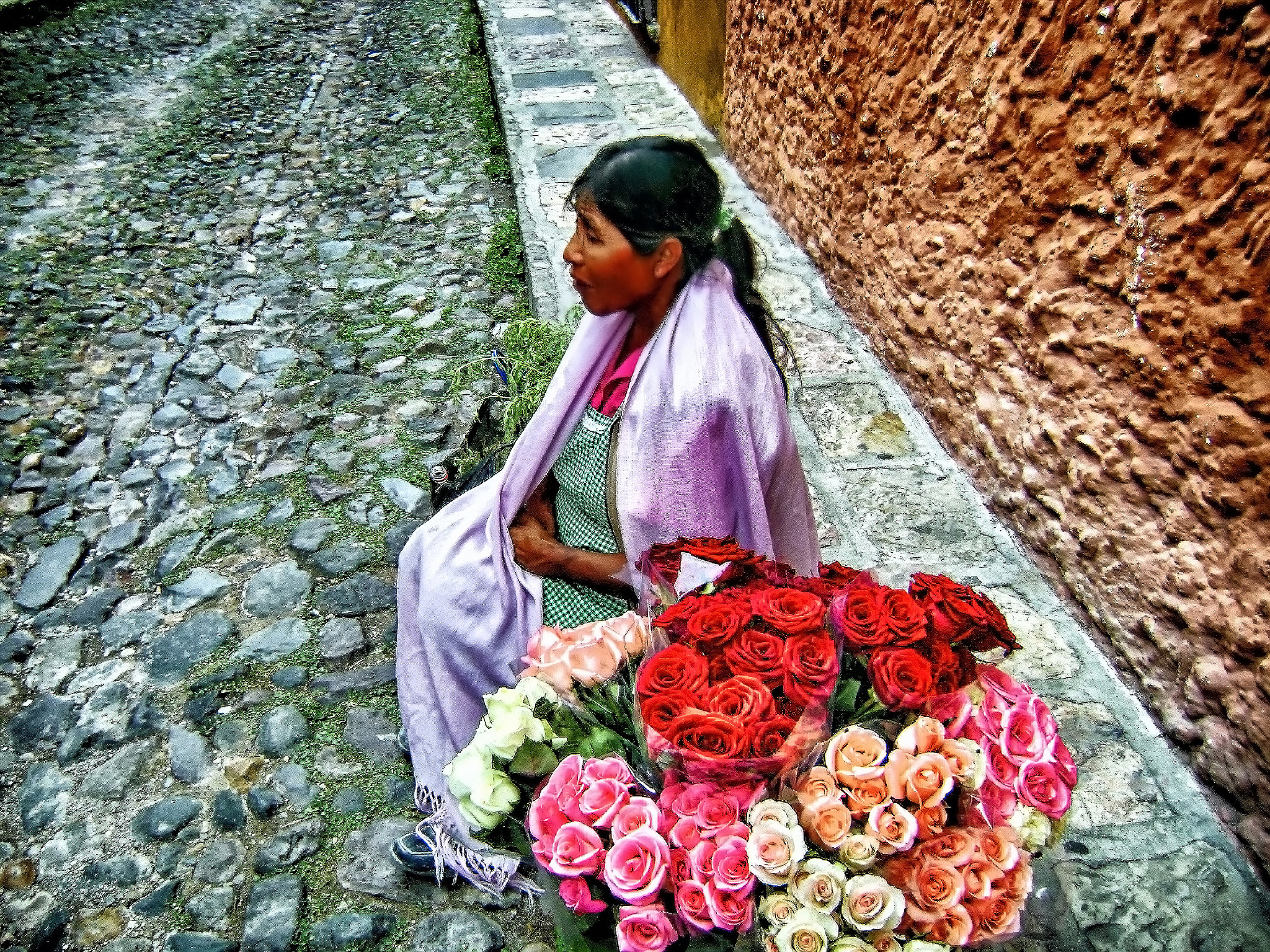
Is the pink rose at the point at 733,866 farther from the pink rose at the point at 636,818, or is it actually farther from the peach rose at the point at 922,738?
the peach rose at the point at 922,738

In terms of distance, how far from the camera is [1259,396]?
2.07m

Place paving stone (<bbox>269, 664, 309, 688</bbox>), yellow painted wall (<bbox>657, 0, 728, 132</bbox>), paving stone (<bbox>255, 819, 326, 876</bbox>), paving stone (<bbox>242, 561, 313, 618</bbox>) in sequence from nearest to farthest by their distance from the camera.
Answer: paving stone (<bbox>255, 819, 326, 876</bbox>)
paving stone (<bbox>269, 664, 309, 688</bbox>)
paving stone (<bbox>242, 561, 313, 618</bbox>)
yellow painted wall (<bbox>657, 0, 728, 132</bbox>)

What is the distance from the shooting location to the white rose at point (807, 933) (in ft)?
3.90

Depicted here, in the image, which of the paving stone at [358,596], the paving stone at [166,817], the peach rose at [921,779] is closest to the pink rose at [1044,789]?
the peach rose at [921,779]

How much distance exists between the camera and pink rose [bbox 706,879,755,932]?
120cm

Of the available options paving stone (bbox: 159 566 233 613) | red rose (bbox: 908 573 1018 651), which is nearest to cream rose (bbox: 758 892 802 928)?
red rose (bbox: 908 573 1018 651)

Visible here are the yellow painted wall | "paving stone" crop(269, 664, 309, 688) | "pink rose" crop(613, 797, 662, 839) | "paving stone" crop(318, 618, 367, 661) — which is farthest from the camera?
the yellow painted wall

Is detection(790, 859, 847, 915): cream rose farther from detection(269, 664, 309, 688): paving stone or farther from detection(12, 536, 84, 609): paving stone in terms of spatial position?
detection(12, 536, 84, 609): paving stone

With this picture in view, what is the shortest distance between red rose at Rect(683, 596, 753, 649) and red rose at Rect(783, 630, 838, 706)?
9 cm

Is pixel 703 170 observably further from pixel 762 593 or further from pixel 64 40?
pixel 64 40

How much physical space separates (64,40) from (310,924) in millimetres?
9862

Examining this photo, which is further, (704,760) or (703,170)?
(703,170)

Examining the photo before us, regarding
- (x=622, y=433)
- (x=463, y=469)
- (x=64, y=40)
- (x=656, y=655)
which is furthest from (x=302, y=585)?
(x=64, y=40)

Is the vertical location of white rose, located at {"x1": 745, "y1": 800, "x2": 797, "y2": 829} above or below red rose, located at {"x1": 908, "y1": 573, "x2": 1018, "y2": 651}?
below
